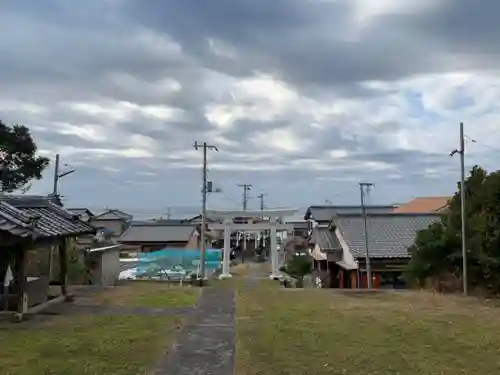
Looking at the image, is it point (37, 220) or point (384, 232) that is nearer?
point (37, 220)

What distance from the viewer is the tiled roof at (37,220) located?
10.3 meters

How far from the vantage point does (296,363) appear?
7539 mm

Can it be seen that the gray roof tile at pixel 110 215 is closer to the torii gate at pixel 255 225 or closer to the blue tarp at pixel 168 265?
the blue tarp at pixel 168 265

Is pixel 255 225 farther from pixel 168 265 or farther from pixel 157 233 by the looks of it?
pixel 157 233

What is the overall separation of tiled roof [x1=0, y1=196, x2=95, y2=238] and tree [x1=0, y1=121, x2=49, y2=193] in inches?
423

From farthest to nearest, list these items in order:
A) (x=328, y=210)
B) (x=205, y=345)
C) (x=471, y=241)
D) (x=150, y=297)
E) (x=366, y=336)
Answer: (x=328, y=210) → (x=471, y=241) → (x=150, y=297) → (x=366, y=336) → (x=205, y=345)

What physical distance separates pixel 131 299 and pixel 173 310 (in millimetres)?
2345

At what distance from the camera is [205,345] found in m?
8.66

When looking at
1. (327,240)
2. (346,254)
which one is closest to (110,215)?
(327,240)

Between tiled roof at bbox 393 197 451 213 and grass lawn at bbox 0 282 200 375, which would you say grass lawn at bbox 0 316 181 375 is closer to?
grass lawn at bbox 0 282 200 375

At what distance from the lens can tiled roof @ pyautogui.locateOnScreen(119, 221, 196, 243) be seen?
49.3m

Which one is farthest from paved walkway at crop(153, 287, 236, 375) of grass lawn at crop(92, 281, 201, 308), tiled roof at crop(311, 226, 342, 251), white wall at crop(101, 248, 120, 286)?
tiled roof at crop(311, 226, 342, 251)

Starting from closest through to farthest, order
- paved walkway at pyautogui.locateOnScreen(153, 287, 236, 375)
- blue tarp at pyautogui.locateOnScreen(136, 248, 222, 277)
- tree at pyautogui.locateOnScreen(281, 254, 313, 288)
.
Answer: paved walkway at pyautogui.locateOnScreen(153, 287, 236, 375), blue tarp at pyautogui.locateOnScreen(136, 248, 222, 277), tree at pyautogui.locateOnScreen(281, 254, 313, 288)

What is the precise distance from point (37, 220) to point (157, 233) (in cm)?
3953
